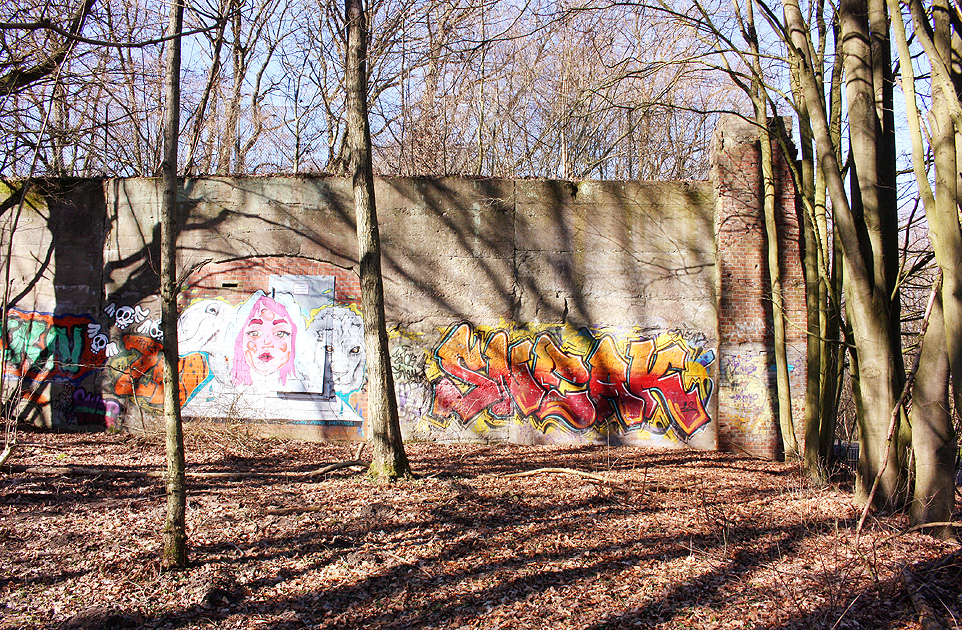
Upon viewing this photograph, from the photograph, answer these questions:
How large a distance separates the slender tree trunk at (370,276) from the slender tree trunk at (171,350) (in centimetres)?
213

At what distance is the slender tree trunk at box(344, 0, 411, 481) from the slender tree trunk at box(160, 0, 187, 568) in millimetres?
2127

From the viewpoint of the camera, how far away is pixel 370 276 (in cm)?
645

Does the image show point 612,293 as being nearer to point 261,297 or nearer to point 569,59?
point 261,297

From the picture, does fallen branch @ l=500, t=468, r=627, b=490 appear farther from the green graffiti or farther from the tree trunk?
the green graffiti

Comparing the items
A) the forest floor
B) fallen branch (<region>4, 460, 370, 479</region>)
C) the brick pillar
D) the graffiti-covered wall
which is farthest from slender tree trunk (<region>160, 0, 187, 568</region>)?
the brick pillar

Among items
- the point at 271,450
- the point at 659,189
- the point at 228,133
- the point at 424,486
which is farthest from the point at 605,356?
the point at 228,133

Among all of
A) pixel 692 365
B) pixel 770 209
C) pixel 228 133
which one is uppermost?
pixel 228 133

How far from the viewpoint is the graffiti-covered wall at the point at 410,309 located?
29.1ft

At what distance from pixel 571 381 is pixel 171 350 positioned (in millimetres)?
5972

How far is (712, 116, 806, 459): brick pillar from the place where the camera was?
8.52 metres

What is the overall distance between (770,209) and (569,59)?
7562mm

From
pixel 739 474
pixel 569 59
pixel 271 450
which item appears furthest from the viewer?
pixel 569 59

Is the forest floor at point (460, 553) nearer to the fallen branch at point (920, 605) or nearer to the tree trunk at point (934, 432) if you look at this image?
the fallen branch at point (920, 605)

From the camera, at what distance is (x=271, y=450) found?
27.4 ft
